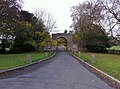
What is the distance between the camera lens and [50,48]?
4060 inches

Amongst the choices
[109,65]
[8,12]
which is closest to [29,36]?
[8,12]

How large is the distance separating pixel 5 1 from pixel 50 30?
A: 41.8 meters

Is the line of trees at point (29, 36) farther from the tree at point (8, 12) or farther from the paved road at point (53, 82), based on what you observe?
the paved road at point (53, 82)

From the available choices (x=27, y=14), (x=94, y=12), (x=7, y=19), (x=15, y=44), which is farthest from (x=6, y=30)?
(x=27, y=14)

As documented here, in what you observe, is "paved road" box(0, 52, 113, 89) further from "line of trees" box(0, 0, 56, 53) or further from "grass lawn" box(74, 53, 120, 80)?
"line of trees" box(0, 0, 56, 53)

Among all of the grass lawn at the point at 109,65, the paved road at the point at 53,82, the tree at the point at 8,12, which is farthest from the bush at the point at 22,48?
the paved road at the point at 53,82

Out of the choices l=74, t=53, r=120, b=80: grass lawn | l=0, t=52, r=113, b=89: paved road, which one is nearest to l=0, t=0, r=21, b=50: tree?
l=74, t=53, r=120, b=80: grass lawn

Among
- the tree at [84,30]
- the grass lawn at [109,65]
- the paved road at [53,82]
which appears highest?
the tree at [84,30]

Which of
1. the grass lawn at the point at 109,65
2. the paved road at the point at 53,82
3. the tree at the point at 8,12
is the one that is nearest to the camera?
the paved road at the point at 53,82

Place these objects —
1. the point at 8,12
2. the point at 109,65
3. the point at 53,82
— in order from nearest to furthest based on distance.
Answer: the point at 53,82, the point at 109,65, the point at 8,12

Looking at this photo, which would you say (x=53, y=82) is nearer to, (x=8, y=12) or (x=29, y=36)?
(x=8, y=12)

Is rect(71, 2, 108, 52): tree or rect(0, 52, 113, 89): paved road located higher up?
rect(71, 2, 108, 52): tree

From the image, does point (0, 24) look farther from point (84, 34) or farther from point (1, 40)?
point (84, 34)

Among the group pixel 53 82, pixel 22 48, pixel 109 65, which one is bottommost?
pixel 53 82
